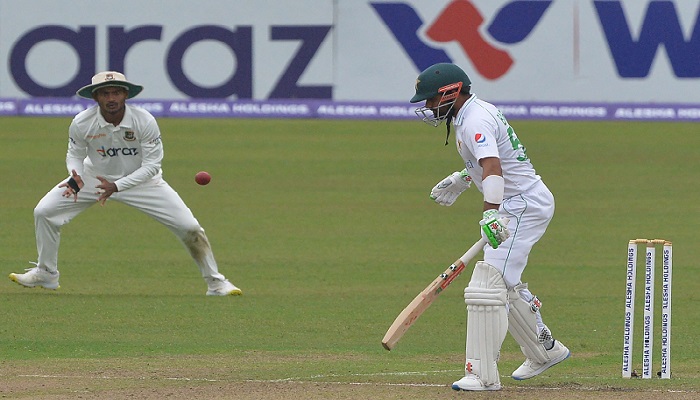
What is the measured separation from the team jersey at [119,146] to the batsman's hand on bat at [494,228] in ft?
15.5

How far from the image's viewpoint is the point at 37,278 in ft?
40.3

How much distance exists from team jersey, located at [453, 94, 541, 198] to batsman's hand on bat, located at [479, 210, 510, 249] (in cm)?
34

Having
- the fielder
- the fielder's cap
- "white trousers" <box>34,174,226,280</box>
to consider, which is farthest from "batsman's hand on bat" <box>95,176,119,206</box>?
the fielder's cap

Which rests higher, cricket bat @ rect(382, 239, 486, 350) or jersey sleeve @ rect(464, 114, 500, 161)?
jersey sleeve @ rect(464, 114, 500, 161)

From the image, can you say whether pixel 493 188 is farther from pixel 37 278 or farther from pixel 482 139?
pixel 37 278

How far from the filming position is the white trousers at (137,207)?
12.0 meters

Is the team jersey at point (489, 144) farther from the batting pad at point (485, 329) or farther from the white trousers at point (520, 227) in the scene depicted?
the batting pad at point (485, 329)

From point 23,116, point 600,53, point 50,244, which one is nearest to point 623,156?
point 600,53

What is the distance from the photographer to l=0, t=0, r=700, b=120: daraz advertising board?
974 inches

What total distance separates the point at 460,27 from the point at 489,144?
17356mm

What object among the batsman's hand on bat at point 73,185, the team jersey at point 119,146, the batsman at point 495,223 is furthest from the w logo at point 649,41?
the batsman at point 495,223

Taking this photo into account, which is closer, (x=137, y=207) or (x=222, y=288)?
(x=137, y=207)

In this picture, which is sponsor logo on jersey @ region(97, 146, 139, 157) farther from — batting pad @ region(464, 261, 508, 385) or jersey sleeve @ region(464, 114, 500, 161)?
batting pad @ region(464, 261, 508, 385)

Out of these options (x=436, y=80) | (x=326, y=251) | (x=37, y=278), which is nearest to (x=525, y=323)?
(x=436, y=80)
